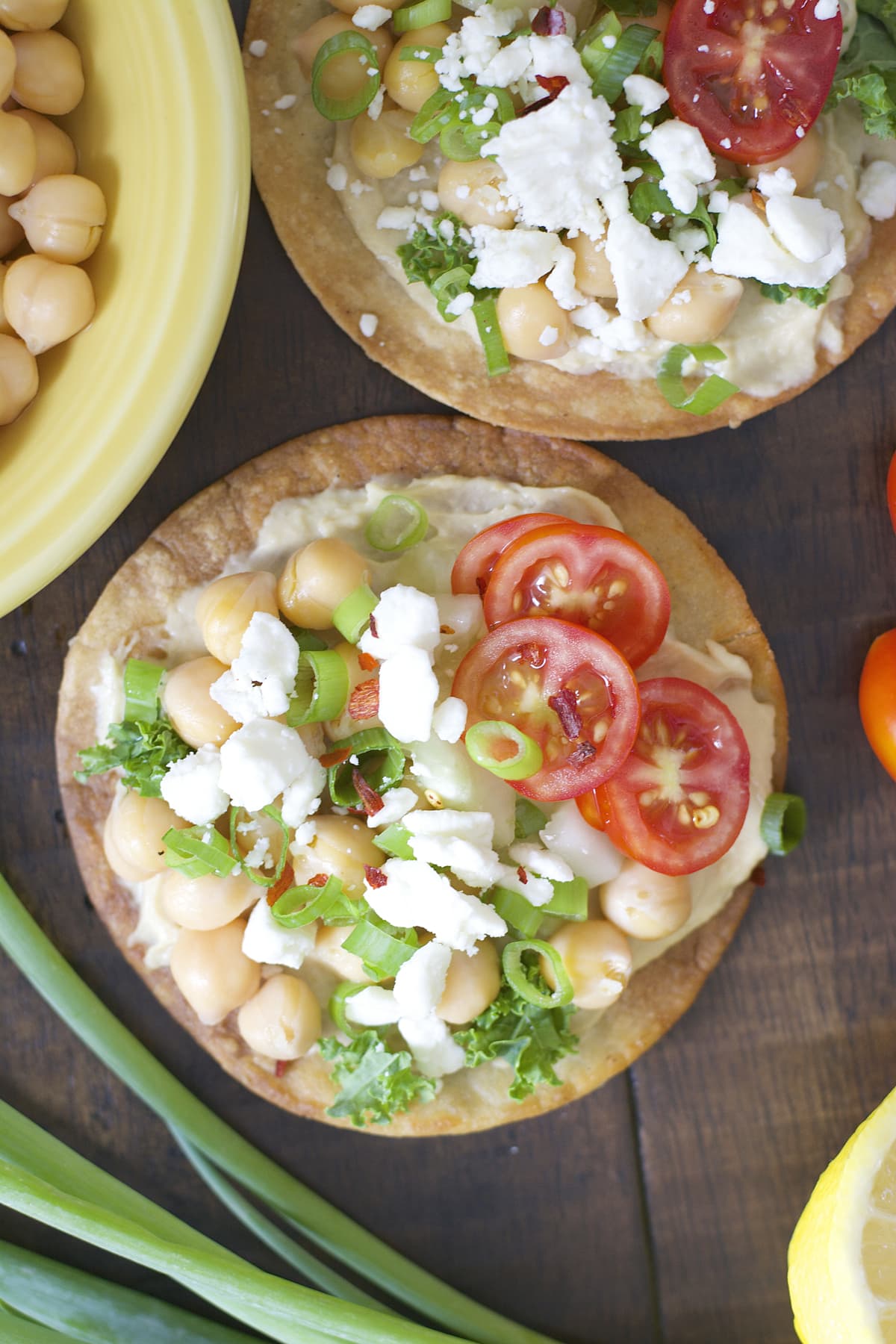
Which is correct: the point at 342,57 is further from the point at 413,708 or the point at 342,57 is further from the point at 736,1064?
the point at 736,1064

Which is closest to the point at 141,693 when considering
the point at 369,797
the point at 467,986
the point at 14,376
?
the point at 369,797

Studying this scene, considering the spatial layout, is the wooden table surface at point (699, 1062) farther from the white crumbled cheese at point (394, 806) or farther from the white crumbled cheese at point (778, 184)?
the white crumbled cheese at point (394, 806)

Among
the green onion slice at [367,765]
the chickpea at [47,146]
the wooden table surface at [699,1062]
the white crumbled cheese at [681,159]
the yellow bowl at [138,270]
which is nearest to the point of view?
the yellow bowl at [138,270]

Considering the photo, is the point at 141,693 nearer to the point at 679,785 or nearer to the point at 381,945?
the point at 381,945

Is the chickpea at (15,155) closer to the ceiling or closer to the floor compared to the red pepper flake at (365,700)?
closer to the ceiling

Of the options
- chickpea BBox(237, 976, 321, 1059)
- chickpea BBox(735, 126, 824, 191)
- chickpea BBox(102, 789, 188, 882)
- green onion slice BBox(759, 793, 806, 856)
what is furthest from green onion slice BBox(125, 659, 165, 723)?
chickpea BBox(735, 126, 824, 191)

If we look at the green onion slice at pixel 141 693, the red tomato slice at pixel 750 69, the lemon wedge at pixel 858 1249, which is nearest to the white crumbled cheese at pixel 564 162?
the red tomato slice at pixel 750 69

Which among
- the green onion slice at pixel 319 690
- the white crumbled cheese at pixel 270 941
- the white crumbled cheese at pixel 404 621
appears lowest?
the white crumbled cheese at pixel 270 941

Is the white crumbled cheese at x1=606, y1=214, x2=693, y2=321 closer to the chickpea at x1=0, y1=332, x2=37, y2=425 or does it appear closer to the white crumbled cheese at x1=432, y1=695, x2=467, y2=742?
the white crumbled cheese at x1=432, y1=695, x2=467, y2=742
